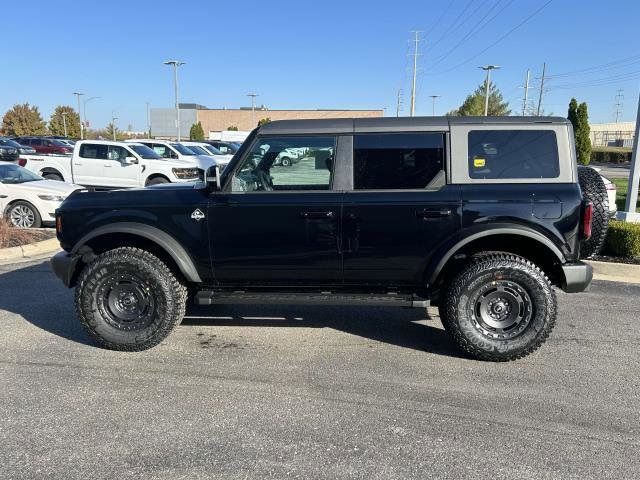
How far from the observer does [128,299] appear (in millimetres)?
4363

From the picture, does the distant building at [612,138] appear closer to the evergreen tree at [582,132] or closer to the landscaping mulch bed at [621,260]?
the evergreen tree at [582,132]

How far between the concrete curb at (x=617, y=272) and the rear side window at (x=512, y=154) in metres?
3.32

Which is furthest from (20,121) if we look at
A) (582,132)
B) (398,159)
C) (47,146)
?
(398,159)

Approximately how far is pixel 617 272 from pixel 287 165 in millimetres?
4930

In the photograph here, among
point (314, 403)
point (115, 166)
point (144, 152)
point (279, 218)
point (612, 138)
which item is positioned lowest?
point (314, 403)

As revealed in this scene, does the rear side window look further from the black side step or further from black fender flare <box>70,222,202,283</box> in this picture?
black fender flare <box>70,222,202,283</box>

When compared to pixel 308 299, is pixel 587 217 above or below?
above

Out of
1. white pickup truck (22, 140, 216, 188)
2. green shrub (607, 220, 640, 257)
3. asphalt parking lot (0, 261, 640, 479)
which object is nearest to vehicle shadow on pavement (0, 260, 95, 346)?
asphalt parking lot (0, 261, 640, 479)

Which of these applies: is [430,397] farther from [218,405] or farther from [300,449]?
[218,405]

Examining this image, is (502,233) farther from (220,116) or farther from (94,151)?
(220,116)

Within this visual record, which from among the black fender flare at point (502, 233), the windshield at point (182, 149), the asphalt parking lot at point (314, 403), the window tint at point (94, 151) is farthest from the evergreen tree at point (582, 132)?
the black fender flare at point (502, 233)

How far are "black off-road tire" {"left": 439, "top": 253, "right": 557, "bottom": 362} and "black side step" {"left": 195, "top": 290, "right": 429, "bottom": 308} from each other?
0.96 ft

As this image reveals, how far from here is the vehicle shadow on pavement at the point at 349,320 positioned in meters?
4.68

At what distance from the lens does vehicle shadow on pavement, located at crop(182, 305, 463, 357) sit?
4676 millimetres
